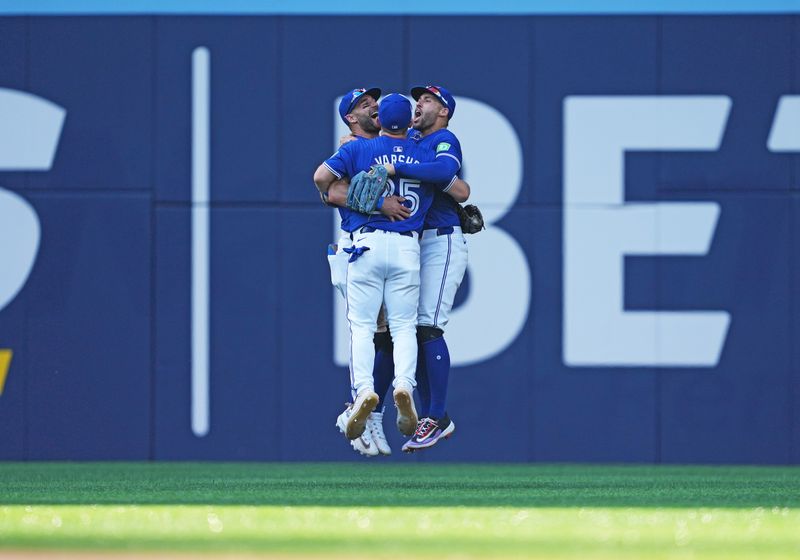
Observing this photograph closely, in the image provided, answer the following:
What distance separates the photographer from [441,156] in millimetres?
7145

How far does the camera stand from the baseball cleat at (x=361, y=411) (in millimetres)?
6766

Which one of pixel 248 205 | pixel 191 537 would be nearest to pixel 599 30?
pixel 248 205

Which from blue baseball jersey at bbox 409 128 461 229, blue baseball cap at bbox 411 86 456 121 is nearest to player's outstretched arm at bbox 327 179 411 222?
blue baseball jersey at bbox 409 128 461 229

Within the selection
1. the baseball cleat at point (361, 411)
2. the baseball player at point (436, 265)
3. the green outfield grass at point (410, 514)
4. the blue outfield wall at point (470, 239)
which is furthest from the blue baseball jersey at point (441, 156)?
the blue outfield wall at point (470, 239)

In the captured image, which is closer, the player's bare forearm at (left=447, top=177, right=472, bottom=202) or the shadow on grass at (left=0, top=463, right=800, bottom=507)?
the shadow on grass at (left=0, top=463, right=800, bottom=507)

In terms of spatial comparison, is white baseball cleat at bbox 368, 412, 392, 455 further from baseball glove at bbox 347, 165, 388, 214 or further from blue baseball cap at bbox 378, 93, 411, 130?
blue baseball cap at bbox 378, 93, 411, 130

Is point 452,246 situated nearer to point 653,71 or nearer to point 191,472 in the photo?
point 191,472

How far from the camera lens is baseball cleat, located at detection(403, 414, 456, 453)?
7.07 meters

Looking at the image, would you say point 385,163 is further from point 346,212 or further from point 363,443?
point 363,443

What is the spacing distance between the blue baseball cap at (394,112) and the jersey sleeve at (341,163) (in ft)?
0.66

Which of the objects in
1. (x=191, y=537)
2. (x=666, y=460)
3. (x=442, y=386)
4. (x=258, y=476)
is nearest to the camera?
(x=191, y=537)

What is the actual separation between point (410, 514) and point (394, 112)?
7.19ft

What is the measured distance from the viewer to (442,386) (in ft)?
23.9
